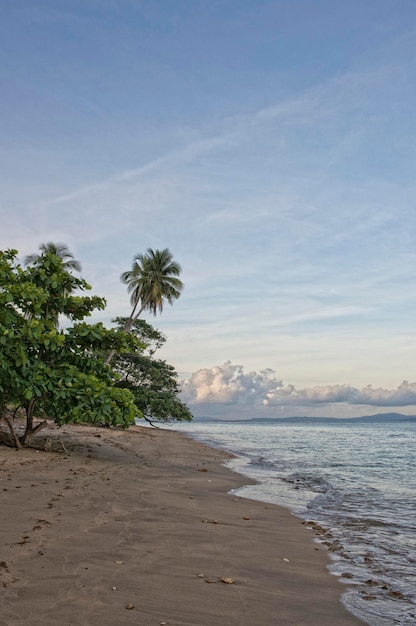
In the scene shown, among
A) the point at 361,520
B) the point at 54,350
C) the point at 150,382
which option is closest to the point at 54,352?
the point at 54,350

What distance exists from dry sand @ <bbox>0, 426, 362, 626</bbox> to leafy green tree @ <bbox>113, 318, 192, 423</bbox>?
24.8 metres

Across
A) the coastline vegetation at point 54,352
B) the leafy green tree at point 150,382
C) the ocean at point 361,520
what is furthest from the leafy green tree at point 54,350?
the leafy green tree at point 150,382

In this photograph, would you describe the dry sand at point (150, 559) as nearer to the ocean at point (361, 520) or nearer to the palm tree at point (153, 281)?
the ocean at point (361, 520)

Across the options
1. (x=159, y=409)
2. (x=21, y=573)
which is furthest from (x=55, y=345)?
(x=159, y=409)

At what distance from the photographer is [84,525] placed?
7.07 meters

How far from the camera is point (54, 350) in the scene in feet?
43.5

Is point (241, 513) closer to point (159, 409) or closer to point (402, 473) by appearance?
point (402, 473)

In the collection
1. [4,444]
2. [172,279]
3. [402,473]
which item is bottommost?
[402,473]

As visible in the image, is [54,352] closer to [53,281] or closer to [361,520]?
[53,281]

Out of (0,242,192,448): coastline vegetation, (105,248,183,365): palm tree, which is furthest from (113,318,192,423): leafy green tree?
(0,242,192,448): coastline vegetation

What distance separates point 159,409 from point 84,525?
95.7 ft

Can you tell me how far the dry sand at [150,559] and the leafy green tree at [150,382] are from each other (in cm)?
2481

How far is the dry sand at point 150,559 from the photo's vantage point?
431cm

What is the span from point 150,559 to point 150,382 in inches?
1369
